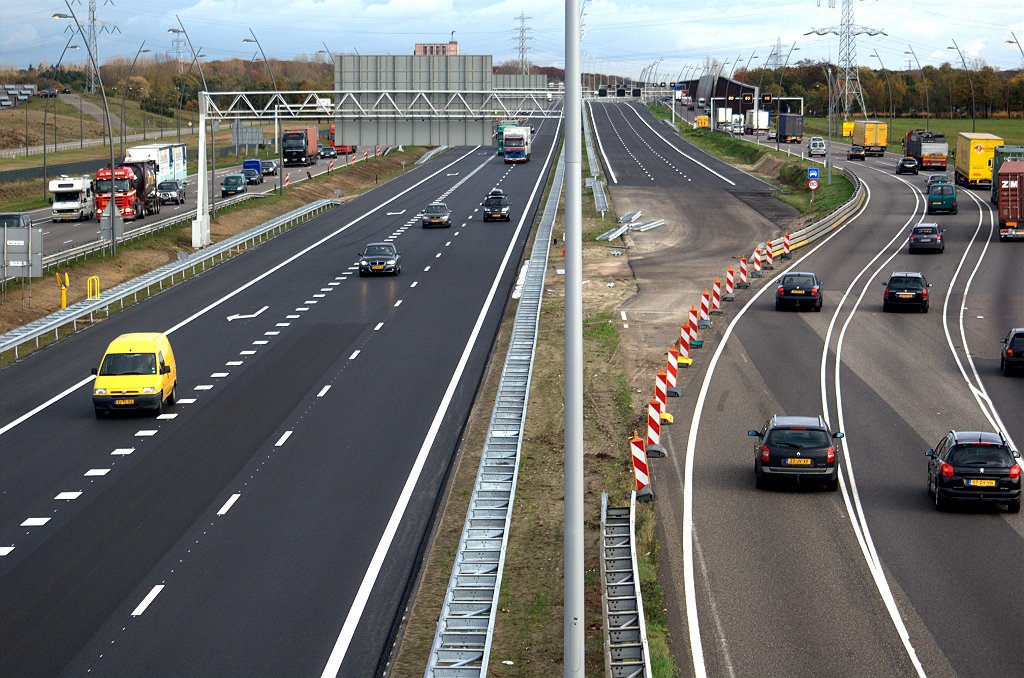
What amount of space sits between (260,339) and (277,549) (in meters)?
20.9

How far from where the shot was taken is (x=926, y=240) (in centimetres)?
6325

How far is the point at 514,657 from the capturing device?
17.5 metres

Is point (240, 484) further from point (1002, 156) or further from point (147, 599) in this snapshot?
point (1002, 156)

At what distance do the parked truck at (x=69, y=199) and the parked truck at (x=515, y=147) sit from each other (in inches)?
1914

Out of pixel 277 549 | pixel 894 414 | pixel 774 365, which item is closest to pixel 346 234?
pixel 774 365

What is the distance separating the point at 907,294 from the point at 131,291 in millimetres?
30219

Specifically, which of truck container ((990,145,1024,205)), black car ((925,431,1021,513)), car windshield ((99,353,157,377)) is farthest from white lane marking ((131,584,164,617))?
truck container ((990,145,1024,205))

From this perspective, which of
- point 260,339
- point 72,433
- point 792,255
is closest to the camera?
point 72,433

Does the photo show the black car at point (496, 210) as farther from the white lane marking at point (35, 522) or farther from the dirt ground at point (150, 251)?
the white lane marking at point (35, 522)

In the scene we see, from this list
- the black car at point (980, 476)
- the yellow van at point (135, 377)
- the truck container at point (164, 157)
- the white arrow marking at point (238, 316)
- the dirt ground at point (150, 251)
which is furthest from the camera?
the truck container at point (164, 157)

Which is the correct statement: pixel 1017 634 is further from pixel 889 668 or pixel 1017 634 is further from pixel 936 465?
pixel 936 465

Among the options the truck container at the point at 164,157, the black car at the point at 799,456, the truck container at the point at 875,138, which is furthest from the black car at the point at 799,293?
the truck container at the point at 875,138

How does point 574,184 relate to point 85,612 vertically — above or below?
above

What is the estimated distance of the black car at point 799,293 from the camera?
47406mm
